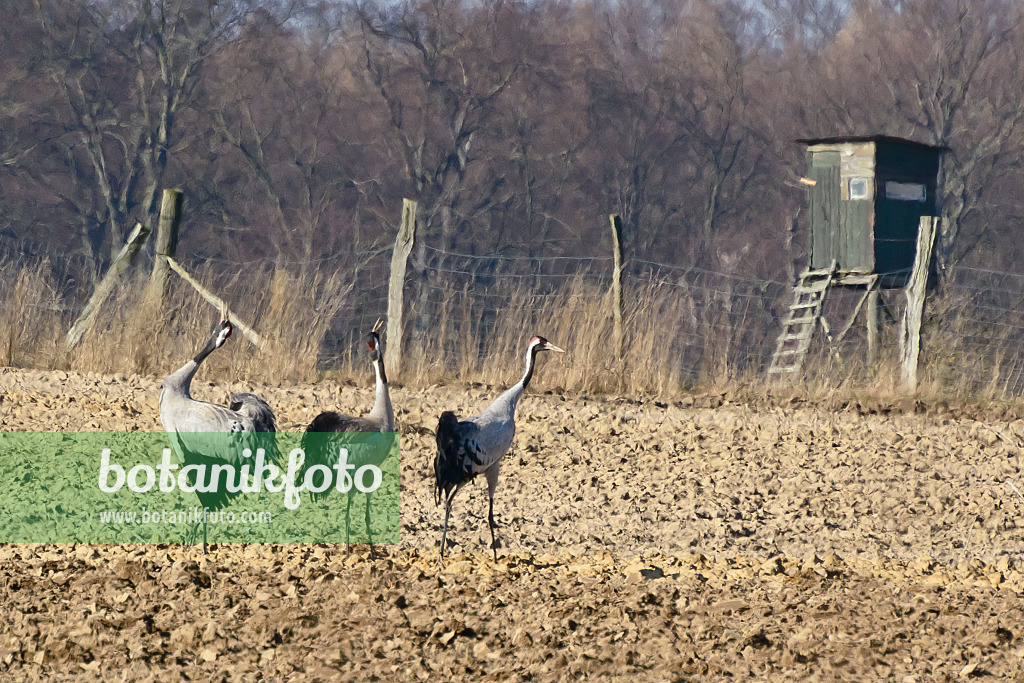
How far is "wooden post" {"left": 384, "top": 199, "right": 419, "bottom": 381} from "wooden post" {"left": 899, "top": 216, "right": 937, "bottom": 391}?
4787 millimetres

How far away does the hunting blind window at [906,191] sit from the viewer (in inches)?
707

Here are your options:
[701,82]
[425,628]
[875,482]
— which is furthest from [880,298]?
[701,82]

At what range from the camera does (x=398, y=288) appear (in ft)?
41.6

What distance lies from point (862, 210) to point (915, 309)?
4.89 meters

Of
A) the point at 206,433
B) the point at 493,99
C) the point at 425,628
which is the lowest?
the point at 425,628

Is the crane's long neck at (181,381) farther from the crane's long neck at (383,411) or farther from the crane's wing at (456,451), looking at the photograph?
the crane's wing at (456,451)

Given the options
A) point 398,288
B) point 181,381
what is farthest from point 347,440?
point 398,288

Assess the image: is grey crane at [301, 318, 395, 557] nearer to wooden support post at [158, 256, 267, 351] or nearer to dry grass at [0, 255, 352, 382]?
dry grass at [0, 255, 352, 382]

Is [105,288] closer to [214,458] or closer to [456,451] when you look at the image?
[214,458]

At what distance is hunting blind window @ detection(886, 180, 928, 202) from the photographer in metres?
18.0

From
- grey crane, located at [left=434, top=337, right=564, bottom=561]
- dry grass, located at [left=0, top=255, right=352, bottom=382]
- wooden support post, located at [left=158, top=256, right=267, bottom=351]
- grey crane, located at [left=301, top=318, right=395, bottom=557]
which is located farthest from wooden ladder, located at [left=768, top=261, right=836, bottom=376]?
grey crane, located at [left=301, top=318, right=395, bottom=557]

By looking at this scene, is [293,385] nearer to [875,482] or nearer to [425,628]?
[875,482]

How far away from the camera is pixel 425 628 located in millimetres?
5082

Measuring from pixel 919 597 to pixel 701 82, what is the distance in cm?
3168
